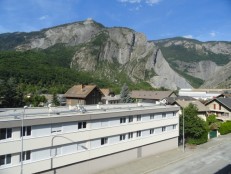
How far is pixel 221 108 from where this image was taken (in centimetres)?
5744

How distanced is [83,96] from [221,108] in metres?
34.4

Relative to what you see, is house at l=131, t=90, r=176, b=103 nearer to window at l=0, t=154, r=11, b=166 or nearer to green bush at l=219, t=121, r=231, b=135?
green bush at l=219, t=121, r=231, b=135

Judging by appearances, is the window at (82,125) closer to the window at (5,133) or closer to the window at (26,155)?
the window at (26,155)

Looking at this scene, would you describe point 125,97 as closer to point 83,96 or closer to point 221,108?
point 83,96

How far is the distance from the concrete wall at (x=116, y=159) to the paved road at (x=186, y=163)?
2.21 ft

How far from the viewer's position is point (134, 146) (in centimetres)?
3244

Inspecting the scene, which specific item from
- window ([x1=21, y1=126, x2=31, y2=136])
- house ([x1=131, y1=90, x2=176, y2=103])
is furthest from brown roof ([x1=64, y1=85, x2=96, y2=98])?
window ([x1=21, y1=126, x2=31, y2=136])

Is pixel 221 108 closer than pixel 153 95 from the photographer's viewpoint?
Yes

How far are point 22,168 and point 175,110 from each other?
2478 centimetres

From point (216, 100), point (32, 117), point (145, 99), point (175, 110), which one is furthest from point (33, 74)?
point (32, 117)

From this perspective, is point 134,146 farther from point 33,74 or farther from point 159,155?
point 33,74

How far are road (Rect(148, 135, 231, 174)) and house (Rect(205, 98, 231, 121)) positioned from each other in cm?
1564

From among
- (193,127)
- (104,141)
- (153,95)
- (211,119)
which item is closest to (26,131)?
(104,141)

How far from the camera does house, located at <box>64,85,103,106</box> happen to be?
7106cm
